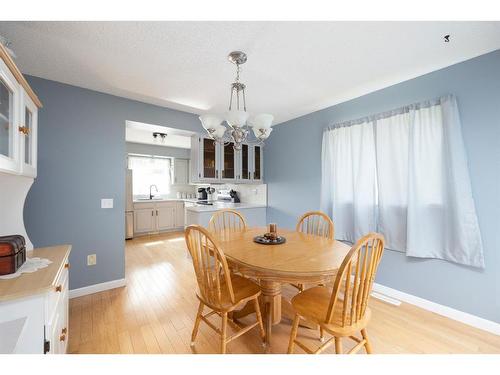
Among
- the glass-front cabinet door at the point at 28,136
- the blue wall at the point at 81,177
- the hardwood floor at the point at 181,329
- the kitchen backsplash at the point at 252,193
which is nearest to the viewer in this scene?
the glass-front cabinet door at the point at 28,136

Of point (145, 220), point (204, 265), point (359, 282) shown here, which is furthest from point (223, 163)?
point (145, 220)

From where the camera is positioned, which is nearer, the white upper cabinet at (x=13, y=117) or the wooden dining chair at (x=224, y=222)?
the white upper cabinet at (x=13, y=117)

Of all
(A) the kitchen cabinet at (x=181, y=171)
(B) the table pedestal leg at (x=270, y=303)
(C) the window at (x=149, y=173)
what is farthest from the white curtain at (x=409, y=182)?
(C) the window at (x=149, y=173)

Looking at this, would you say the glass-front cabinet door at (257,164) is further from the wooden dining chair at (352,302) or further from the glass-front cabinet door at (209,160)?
the wooden dining chair at (352,302)

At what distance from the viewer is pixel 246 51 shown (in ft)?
5.44

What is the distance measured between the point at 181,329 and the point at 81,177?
1.93 m

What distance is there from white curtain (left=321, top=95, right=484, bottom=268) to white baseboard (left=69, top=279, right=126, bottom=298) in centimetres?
280

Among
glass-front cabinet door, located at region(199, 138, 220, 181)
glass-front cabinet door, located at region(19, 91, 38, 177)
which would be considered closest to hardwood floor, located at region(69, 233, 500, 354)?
glass-front cabinet door, located at region(19, 91, 38, 177)

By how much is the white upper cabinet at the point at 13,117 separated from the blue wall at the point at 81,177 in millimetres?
967

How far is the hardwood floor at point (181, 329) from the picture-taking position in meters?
1.52

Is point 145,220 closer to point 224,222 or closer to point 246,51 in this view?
point 224,222

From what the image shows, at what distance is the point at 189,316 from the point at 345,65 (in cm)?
268

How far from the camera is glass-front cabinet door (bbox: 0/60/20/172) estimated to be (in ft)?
3.40

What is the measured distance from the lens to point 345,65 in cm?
187
